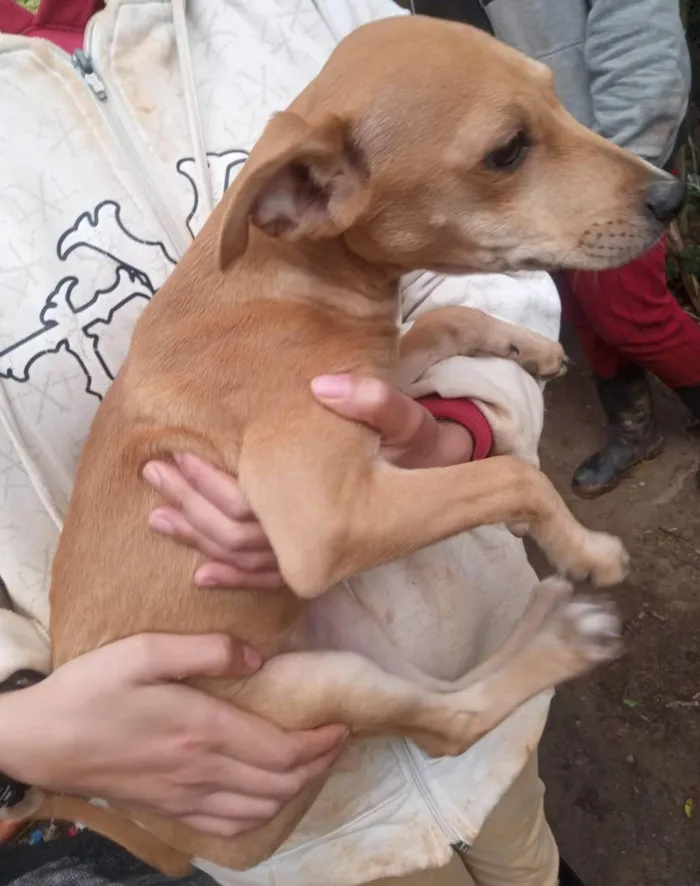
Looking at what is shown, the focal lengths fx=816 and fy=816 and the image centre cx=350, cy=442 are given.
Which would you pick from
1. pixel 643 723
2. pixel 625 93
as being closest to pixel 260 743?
pixel 643 723

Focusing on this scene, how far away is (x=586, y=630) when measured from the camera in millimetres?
1551

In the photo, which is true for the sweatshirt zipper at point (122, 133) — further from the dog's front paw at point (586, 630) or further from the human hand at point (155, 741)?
the dog's front paw at point (586, 630)

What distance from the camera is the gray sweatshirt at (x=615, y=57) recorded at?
231 centimetres

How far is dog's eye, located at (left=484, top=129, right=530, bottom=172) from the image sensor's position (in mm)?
1258

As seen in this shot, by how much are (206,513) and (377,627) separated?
1.31 feet

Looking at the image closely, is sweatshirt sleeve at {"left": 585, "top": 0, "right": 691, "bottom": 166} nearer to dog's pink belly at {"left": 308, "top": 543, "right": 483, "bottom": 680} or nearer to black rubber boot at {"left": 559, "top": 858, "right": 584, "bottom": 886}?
dog's pink belly at {"left": 308, "top": 543, "right": 483, "bottom": 680}

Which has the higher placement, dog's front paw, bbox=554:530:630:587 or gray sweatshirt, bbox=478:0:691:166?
gray sweatshirt, bbox=478:0:691:166

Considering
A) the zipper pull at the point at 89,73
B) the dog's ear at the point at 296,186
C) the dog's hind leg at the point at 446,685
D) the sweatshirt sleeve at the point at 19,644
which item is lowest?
the dog's hind leg at the point at 446,685

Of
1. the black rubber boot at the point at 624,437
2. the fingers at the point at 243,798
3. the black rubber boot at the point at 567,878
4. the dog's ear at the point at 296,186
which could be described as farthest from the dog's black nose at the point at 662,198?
the black rubber boot at the point at 624,437

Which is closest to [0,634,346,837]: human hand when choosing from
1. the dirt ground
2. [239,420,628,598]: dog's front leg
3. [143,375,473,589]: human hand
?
[143,375,473,589]: human hand

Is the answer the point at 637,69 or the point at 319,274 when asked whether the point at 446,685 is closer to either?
the point at 319,274

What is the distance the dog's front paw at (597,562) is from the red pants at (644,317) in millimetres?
1480

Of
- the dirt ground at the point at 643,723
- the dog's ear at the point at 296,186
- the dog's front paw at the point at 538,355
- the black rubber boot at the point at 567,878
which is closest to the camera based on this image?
the dog's ear at the point at 296,186

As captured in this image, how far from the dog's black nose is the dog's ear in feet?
1.49
